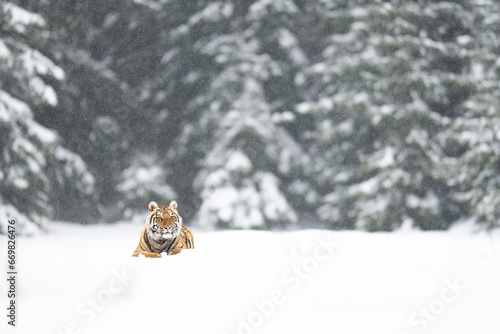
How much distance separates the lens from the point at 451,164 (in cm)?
Result: 1102

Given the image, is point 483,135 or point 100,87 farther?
point 100,87

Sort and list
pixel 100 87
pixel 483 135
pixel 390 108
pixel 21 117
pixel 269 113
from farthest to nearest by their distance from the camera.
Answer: pixel 100 87, pixel 269 113, pixel 390 108, pixel 483 135, pixel 21 117

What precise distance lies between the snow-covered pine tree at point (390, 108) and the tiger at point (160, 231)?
27.8 ft

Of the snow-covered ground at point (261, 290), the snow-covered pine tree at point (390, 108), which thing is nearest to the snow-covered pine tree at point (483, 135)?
the snow-covered pine tree at point (390, 108)

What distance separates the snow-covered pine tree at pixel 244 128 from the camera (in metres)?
12.2

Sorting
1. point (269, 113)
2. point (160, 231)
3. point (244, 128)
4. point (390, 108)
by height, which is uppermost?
point (269, 113)

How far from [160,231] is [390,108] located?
9327mm

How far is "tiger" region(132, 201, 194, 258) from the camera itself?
3.69 metres

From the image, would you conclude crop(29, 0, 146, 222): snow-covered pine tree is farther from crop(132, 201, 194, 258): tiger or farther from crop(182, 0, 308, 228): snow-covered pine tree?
crop(132, 201, 194, 258): tiger

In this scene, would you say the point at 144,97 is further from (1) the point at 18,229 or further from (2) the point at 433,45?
(2) the point at 433,45

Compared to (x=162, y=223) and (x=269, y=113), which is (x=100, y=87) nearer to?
(x=269, y=113)

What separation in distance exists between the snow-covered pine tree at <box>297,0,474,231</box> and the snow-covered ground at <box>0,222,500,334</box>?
6.64 metres

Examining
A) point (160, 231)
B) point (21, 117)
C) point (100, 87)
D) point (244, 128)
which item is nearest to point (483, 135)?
point (244, 128)

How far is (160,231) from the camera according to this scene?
12.2 ft
